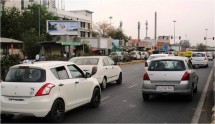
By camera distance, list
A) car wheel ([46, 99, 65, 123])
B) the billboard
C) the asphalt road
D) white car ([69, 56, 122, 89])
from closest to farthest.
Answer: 1. car wheel ([46, 99, 65, 123])
2. the asphalt road
3. white car ([69, 56, 122, 89])
4. the billboard

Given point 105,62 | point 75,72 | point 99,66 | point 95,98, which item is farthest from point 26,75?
point 105,62

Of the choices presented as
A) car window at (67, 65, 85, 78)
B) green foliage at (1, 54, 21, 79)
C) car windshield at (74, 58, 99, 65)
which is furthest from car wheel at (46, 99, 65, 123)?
green foliage at (1, 54, 21, 79)

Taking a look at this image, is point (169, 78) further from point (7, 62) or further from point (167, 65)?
point (7, 62)

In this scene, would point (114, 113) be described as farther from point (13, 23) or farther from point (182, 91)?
point (13, 23)

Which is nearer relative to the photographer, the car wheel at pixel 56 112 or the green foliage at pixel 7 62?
the car wheel at pixel 56 112

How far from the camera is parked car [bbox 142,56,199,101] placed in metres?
9.27

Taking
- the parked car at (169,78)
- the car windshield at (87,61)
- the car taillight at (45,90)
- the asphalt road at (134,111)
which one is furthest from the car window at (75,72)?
the car windshield at (87,61)

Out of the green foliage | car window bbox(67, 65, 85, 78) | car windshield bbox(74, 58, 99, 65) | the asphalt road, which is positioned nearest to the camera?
the asphalt road

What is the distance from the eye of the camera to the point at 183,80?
9.27 meters

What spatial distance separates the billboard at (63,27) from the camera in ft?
152

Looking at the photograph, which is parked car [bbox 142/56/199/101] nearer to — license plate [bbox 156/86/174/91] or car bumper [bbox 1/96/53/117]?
license plate [bbox 156/86/174/91]

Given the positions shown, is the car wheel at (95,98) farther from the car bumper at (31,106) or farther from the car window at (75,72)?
the car bumper at (31,106)

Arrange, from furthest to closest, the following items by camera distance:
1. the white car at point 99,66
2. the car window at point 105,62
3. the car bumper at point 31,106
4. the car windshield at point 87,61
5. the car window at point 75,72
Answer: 1. the car window at point 105,62
2. the car windshield at point 87,61
3. the white car at point 99,66
4. the car window at point 75,72
5. the car bumper at point 31,106

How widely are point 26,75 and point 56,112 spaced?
1.10 m
